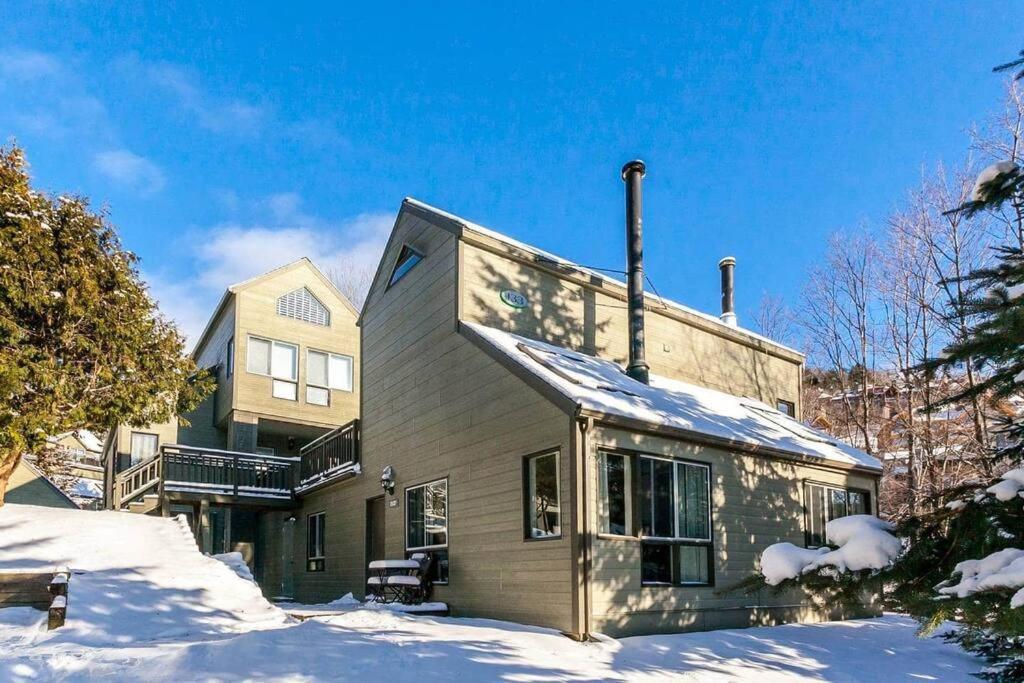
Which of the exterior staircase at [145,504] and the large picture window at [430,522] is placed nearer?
the large picture window at [430,522]

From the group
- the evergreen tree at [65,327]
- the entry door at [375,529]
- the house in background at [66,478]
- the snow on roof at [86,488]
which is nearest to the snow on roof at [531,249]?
the entry door at [375,529]

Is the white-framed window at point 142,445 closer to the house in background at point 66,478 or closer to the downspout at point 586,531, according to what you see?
the house in background at point 66,478

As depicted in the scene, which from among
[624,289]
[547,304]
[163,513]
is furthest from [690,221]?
[163,513]

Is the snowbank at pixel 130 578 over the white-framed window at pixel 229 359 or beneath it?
beneath

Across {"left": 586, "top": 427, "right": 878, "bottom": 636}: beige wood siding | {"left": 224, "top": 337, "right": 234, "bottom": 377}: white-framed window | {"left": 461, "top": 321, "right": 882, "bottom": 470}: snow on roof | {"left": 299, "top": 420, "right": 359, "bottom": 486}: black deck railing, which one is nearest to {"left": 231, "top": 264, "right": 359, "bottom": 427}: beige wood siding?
{"left": 224, "top": 337, "right": 234, "bottom": 377}: white-framed window

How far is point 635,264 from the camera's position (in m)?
12.5

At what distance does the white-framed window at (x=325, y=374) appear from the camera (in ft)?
67.4

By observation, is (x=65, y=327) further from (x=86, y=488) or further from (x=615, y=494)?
(x=86, y=488)

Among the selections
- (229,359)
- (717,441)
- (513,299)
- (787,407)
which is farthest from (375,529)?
(787,407)

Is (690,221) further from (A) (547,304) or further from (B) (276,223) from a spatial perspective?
(B) (276,223)

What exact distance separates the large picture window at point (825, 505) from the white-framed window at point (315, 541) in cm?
950

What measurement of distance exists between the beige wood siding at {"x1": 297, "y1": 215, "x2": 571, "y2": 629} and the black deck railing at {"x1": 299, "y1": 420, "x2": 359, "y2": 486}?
41 centimetres

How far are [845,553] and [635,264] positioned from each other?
8.75 m

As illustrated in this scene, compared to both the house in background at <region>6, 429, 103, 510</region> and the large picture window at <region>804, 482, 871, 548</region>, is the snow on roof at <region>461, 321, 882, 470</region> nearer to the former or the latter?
the large picture window at <region>804, 482, 871, 548</region>
